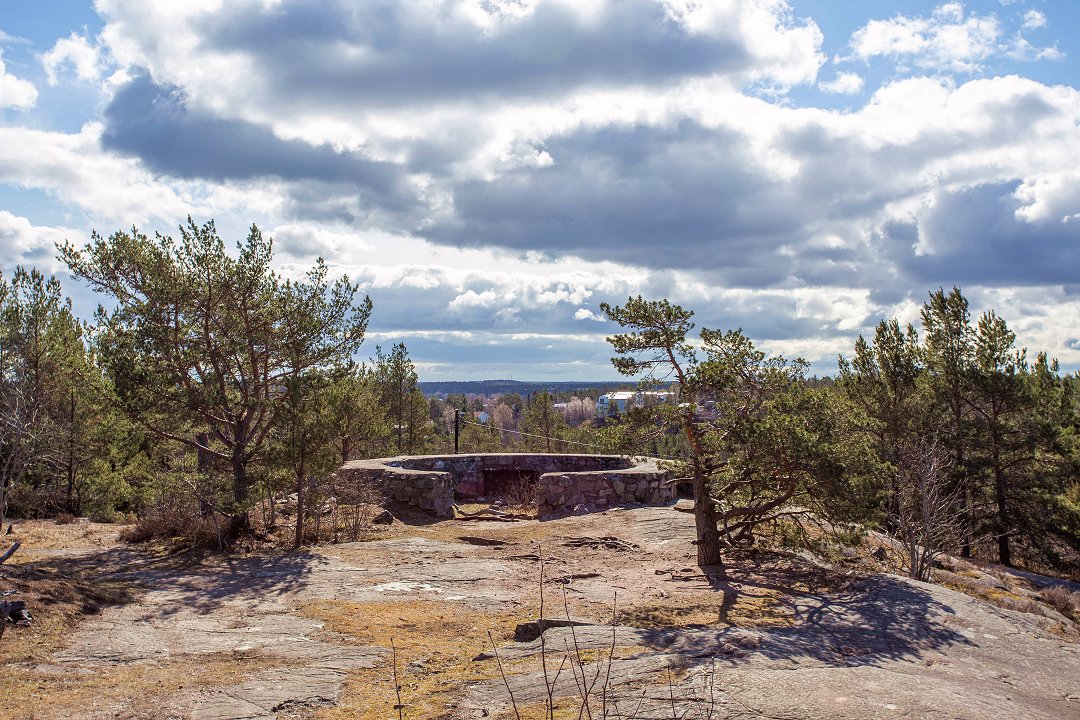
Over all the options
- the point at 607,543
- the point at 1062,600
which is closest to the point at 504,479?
the point at 607,543

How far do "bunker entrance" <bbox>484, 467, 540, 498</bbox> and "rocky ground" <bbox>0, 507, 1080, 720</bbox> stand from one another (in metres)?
7.63

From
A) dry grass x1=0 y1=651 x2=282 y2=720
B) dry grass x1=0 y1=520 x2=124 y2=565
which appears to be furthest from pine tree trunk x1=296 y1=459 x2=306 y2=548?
dry grass x1=0 y1=651 x2=282 y2=720

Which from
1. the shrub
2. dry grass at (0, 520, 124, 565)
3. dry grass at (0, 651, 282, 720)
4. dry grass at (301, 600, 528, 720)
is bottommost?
the shrub

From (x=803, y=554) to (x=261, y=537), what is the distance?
335 inches

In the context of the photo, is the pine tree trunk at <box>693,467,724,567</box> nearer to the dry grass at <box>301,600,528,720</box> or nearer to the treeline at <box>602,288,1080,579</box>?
the treeline at <box>602,288,1080,579</box>

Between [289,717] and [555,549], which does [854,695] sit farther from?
[555,549]

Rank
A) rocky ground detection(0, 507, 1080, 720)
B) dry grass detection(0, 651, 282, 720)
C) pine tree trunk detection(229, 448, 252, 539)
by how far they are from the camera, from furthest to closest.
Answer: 1. pine tree trunk detection(229, 448, 252, 539)
2. dry grass detection(0, 651, 282, 720)
3. rocky ground detection(0, 507, 1080, 720)

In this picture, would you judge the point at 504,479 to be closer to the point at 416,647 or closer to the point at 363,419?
the point at 363,419

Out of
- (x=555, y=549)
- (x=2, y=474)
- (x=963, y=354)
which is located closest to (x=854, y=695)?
(x=555, y=549)

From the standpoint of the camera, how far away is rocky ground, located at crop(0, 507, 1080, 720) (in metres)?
4.70

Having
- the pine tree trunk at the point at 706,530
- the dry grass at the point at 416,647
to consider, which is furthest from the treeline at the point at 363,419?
the dry grass at the point at 416,647

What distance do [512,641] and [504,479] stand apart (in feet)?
41.4

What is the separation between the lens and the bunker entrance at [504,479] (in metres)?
18.8

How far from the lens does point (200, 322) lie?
12.3 m
